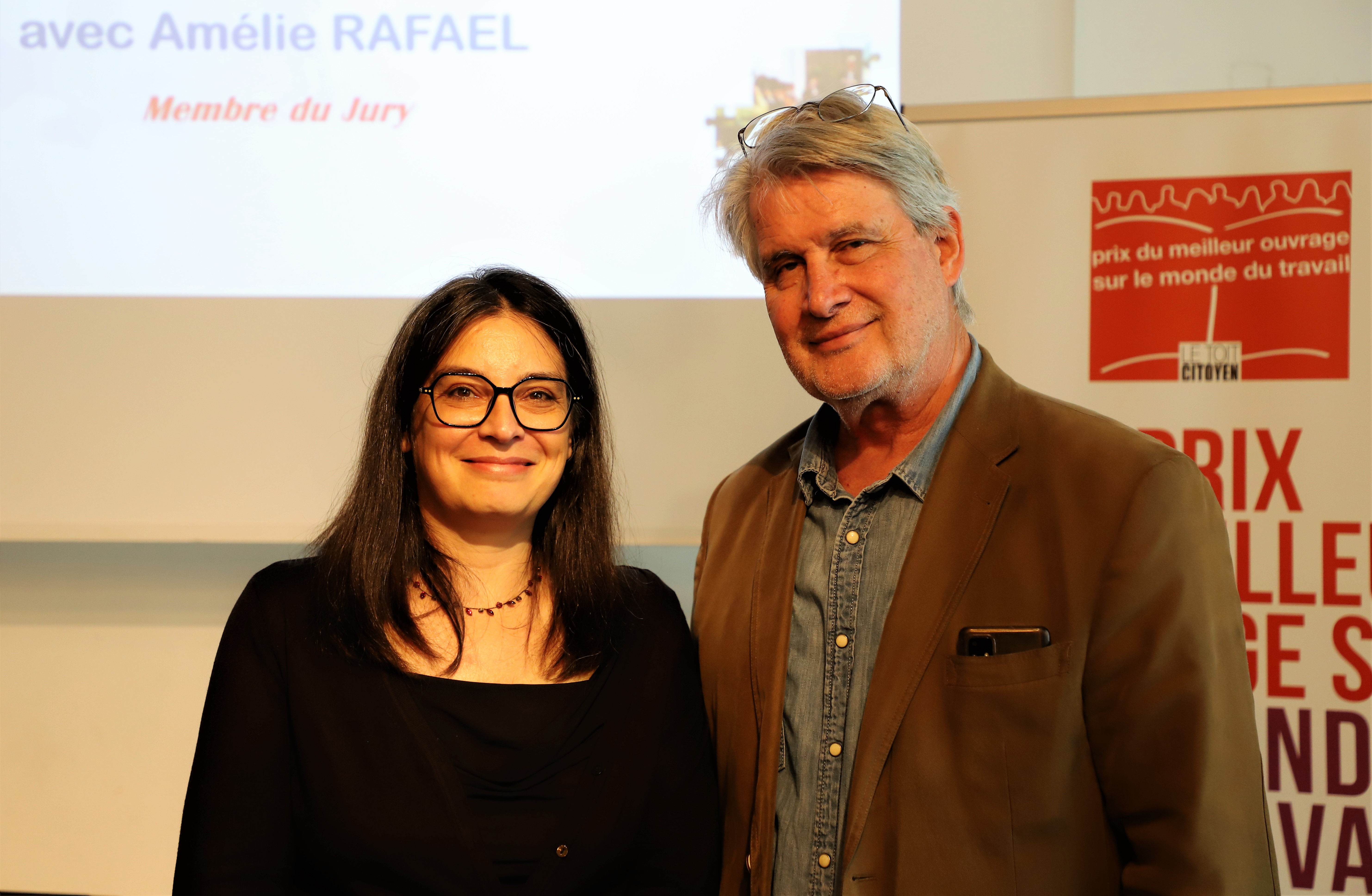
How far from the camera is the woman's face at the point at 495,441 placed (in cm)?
147

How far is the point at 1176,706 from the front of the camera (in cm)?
129

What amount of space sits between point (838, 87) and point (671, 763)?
186 centimetres

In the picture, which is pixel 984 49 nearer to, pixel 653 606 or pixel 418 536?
pixel 653 606

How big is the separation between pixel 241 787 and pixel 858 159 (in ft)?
4.12

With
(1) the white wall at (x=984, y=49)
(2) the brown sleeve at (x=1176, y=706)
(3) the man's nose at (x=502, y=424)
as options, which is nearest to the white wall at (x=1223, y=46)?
(1) the white wall at (x=984, y=49)

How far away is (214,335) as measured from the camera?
2.70m

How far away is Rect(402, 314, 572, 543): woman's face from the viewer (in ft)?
4.82

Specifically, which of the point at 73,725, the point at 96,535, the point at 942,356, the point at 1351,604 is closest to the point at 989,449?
the point at 942,356

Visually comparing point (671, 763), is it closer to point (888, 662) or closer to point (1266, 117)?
point (888, 662)

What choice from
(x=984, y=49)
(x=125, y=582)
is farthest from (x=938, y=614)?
(x=125, y=582)

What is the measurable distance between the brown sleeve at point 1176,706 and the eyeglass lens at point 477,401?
0.86m

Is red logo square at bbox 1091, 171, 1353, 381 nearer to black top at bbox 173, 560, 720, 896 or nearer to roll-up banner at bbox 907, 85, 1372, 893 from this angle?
roll-up banner at bbox 907, 85, 1372, 893

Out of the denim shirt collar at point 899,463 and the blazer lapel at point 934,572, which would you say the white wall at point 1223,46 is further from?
the blazer lapel at point 934,572

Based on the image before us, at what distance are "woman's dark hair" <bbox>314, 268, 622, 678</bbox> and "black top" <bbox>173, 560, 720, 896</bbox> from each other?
0.16ft
